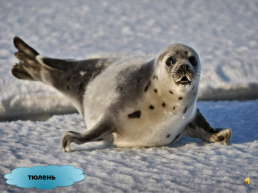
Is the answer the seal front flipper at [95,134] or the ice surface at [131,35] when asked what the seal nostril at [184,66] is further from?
the ice surface at [131,35]

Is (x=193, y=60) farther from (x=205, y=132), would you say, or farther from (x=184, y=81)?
(x=205, y=132)

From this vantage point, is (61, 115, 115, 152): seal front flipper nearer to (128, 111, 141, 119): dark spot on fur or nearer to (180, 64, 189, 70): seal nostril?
(128, 111, 141, 119): dark spot on fur

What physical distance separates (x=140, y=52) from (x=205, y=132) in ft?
9.38

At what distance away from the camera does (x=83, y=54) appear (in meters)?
5.95

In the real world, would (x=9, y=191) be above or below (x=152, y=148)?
below

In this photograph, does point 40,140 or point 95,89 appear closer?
point 40,140

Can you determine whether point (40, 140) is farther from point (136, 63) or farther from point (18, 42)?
point (18, 42)

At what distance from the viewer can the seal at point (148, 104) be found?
302cm

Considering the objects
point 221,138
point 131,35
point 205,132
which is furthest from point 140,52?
point 221,138

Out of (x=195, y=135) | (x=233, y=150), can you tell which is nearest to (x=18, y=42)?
(x=195, y=135)

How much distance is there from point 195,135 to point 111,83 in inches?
34.2

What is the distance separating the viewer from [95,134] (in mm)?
3059

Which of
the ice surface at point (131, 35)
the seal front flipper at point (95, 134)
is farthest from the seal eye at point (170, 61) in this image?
the ice surface at point (131, 35)

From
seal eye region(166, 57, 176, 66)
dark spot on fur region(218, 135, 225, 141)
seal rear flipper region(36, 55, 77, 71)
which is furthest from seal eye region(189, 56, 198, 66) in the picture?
seal rear flipper region(36, 55, 77, 71)
